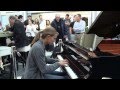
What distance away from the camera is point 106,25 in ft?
10.6

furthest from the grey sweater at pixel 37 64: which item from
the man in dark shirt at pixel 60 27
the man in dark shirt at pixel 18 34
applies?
the man in dark shirt at pixel 60 27

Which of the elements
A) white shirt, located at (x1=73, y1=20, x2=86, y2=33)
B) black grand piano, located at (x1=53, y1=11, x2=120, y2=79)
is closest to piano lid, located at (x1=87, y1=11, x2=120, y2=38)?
black grand piano, located at (x1=53, y1=11, x2=120, y2=79)

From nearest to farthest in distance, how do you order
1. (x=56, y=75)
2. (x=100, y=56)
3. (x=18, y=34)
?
(x=100, y=56), (x=56, y=75), (x=18, y=34)

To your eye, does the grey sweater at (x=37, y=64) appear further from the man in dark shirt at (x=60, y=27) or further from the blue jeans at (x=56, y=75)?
→ the man in dark shirt at (x=60, y=27)

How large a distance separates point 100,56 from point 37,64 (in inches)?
29.2

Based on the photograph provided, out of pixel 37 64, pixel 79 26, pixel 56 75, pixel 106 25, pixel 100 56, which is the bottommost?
pixel 56 75

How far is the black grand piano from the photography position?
271 centimetres

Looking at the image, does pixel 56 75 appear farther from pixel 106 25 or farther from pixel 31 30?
pixel 31 30

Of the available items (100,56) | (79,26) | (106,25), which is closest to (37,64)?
(100,56)

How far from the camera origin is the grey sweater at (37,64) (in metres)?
3.05

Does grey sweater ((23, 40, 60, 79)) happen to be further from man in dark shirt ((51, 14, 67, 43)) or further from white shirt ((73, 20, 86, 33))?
white shirt ((73, 20, 86, 33))
